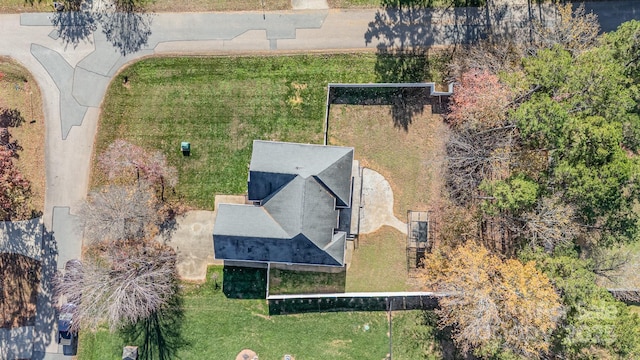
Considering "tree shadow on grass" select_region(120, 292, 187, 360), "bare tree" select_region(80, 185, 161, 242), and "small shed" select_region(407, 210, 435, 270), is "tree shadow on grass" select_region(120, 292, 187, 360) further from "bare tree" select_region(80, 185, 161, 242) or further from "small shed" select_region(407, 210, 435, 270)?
"small shed" select_region(407, 210, 435, 270)

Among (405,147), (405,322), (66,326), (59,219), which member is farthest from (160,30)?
(405,322)

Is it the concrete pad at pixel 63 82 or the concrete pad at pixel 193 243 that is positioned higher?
the concrete pad at pixel 63 82

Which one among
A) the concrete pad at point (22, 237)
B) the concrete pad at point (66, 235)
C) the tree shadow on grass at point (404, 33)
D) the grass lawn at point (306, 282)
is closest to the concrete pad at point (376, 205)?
the grass lawn at point (306, 282)

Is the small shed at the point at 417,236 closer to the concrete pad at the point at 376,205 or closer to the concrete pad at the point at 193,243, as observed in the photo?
the concrete pad at the point at 376,205

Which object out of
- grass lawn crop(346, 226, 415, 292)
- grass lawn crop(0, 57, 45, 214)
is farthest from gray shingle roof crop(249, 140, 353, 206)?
grass lawn crop(0, 57, 45, 214)

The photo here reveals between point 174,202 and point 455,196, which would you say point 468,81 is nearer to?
point 455,196

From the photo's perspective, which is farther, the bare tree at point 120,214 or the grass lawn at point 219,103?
the grass lawn at point 219,103
